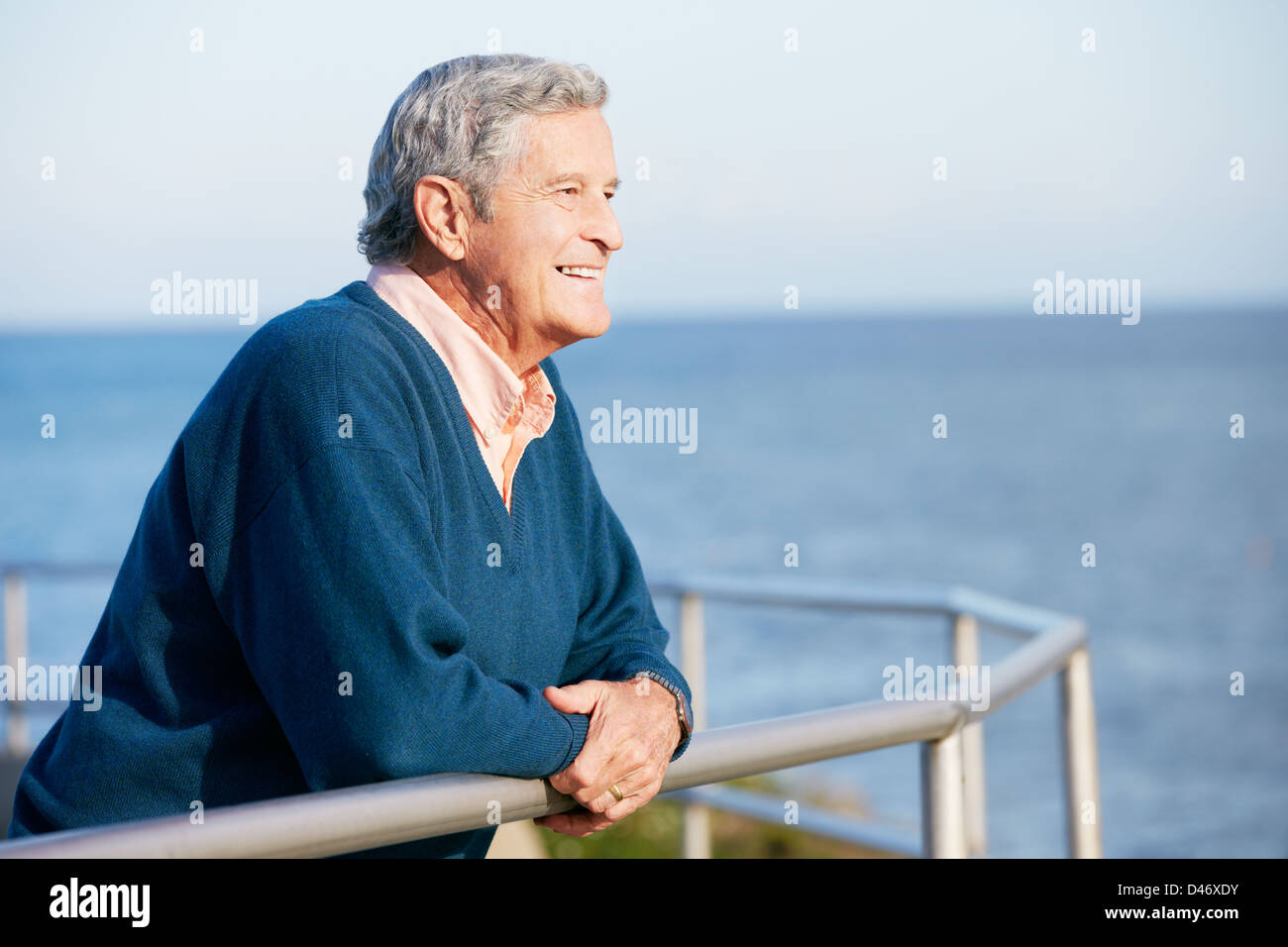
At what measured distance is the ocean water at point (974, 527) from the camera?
1450cm

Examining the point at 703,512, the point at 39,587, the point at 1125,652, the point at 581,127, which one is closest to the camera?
the point at 581,127

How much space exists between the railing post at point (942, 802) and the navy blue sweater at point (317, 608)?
53 cm

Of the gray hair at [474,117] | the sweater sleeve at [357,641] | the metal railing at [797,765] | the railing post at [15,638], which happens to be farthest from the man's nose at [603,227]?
the railing post at [15,638]

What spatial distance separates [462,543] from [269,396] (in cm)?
30

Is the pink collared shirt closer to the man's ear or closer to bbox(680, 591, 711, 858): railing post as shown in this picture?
the man's ear

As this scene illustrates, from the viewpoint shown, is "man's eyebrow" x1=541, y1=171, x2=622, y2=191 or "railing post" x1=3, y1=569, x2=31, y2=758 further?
"railing post" x1=3, y1=569, x2=31, y2=758

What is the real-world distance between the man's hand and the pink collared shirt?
0.98 ft

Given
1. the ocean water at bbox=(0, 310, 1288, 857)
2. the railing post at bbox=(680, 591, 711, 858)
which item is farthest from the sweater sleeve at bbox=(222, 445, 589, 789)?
the railing post at bbox=(680, 591, 711, 858)

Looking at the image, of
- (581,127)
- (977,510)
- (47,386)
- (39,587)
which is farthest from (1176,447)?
(47,386)

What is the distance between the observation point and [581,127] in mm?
1723

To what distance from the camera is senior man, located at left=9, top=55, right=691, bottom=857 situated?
1.36 meters

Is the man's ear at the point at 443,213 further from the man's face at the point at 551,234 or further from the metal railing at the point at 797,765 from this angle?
the metal railing at the point at 797,765
